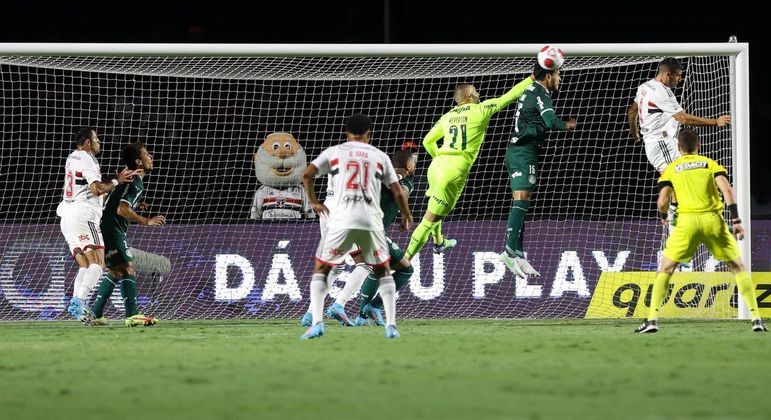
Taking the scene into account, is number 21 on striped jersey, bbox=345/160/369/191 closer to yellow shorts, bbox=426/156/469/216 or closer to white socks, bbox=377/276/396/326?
white socks, bbox=377/276/396/326

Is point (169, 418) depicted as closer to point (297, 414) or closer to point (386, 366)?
point (297, 414)

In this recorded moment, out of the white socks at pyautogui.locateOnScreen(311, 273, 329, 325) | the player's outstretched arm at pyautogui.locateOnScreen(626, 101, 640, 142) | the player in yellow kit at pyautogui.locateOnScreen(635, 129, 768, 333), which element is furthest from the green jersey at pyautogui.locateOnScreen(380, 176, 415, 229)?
the player's outstretched arm at pyautogui.locateOnScreen(626, 101, 640, 142)

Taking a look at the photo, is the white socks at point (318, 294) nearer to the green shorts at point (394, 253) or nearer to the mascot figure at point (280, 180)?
the green shorts at point (394, 253)

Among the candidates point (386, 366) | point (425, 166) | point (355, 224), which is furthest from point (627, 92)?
point (386, 366)

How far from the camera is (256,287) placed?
1507 centimetres

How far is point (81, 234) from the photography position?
13.5 m

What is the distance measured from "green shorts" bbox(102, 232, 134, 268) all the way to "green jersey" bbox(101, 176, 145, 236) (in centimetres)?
5

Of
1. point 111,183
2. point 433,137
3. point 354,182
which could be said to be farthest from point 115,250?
point 354,182

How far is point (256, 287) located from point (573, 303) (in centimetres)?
377

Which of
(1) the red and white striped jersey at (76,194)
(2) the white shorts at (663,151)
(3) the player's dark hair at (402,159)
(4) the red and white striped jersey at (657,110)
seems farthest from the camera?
(2) the white shorts at (663,151)

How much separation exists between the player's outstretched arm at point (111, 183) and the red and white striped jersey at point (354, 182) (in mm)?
3399

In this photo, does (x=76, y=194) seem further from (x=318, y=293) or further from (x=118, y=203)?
(x=318, y=293)
